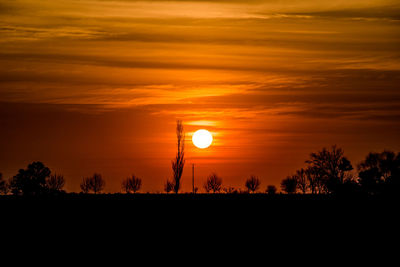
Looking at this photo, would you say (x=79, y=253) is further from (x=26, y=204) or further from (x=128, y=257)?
(x=26, y=204)

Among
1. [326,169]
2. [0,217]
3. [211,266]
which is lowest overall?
[211,266]

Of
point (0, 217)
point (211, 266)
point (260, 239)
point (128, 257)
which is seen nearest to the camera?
point (211, 266)

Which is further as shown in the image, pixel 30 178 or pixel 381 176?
pixel 30 178

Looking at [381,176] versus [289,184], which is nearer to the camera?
[381,176]

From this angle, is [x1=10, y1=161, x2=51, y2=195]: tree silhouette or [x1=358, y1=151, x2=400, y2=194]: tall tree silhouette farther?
[x1=10, y1=161, x2=51, y2=195]: tree silhouette

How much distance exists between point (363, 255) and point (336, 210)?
49.2ft

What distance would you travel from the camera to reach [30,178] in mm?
81750

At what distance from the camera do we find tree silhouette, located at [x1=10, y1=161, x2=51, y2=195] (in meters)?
80.4

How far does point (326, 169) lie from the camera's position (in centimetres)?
8288

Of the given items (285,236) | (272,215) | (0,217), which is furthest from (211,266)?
(0,217)

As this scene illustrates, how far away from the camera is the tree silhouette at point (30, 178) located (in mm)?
80375

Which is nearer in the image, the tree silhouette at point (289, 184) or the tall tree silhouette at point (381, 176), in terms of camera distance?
the tall tree silhouette at point (381, 176)

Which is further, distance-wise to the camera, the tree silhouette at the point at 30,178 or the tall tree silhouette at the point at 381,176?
the tree silhouette at the point at 30,178

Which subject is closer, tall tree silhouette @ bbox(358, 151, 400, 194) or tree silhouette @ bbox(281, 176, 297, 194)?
tall tree silhouette @ bbox(358, 151, 400, 194)
